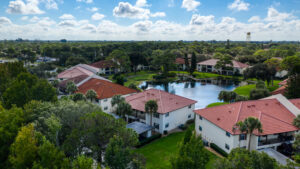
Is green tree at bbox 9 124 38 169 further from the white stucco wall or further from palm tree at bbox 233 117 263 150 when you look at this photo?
palm tree at bbox 233 117 263 150

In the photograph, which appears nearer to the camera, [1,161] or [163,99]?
[1,161]

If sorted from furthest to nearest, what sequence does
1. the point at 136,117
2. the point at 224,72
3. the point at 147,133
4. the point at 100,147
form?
the point at 224,72 → the point at 136,117 → the point at 147,133 → the point at 100,147

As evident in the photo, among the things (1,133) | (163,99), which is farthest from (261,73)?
(1,133)

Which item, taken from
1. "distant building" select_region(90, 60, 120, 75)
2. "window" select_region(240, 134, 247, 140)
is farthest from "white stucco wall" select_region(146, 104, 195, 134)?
"distant building" select_region(90, 60, 120, 75)

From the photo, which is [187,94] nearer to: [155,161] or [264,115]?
[264,115]

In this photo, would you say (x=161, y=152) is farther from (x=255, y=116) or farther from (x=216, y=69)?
(x=216, y=69)

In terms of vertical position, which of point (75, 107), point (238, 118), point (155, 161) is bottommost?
point (155, 161)

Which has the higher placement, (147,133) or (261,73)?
(261,73)
